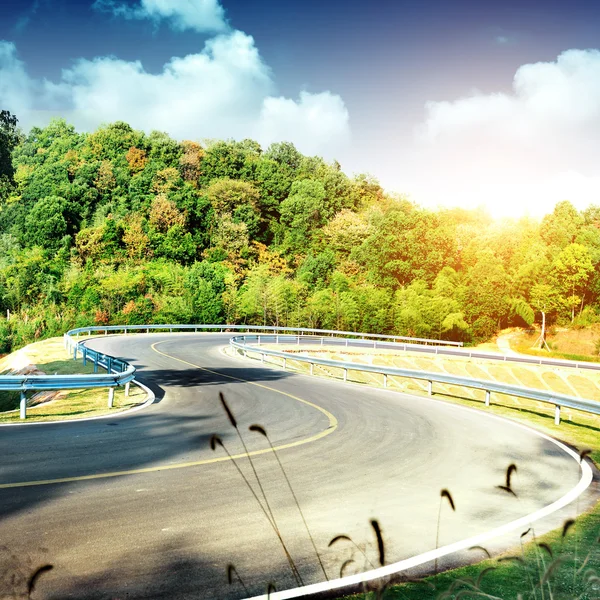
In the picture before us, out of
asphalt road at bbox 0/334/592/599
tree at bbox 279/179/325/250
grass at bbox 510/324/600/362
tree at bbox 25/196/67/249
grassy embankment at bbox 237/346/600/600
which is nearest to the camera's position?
grassy embankment at bbox 237/346/600/600

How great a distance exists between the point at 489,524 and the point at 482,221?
81.8 metres

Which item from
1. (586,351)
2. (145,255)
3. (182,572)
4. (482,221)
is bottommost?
(586,351)

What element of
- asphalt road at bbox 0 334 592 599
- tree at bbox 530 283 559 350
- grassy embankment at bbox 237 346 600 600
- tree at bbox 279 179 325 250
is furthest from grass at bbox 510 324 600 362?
asphalt road at bbox 0 334 592 599

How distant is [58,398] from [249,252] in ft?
202

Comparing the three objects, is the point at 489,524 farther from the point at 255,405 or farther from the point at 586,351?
the point at 586,351

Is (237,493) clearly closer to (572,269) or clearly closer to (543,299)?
(543,299)

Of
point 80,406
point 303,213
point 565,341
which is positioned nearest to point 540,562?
point 80,406

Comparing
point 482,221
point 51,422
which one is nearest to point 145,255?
point 482,221

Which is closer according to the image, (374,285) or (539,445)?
(539,445)

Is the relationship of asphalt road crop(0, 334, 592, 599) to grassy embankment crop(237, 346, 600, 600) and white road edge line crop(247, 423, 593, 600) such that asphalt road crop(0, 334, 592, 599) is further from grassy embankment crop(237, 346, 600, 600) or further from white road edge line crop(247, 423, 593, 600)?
grassy embankment crop(237, 346, 600, 600)

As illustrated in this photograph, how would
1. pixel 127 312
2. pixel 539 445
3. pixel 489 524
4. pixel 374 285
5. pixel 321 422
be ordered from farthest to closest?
pixel 374 285, pixel 127 312, pixel 321 422, pixel 539 445, pixel 489 524

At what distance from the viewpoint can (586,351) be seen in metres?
60.8

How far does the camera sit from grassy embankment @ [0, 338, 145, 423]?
13.3 m

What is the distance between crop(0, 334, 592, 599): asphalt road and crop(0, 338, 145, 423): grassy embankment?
1314 mm
